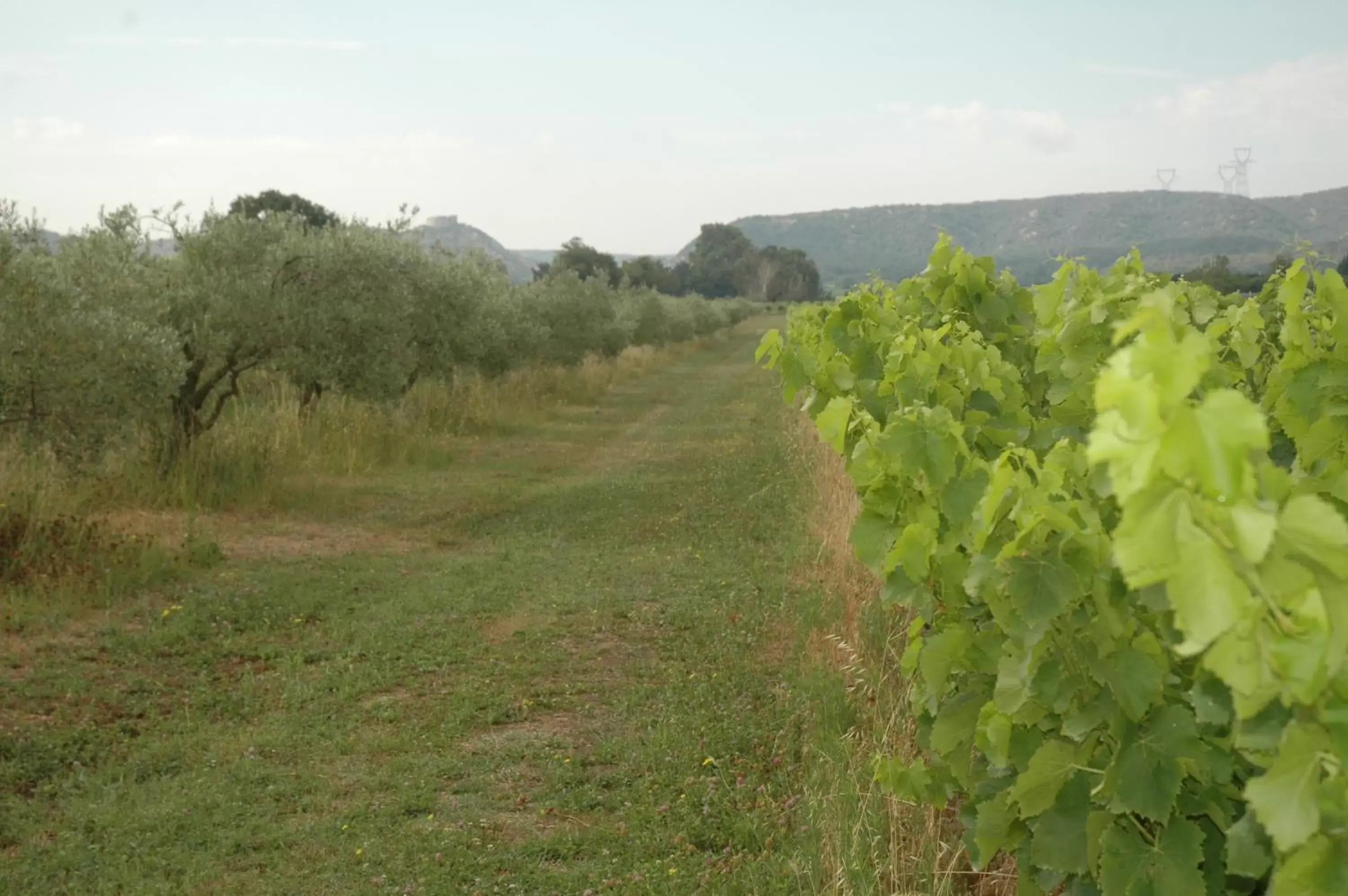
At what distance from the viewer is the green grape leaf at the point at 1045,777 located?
8.28 ft

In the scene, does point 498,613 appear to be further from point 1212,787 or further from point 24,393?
point 1212,787

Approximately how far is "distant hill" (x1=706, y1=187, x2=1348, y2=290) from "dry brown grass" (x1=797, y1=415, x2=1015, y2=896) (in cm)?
213

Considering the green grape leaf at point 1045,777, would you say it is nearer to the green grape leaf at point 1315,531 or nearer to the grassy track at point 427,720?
the green grape leaf at point 1315,531

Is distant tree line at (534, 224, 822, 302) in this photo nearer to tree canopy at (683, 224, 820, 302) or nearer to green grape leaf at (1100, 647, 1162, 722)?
tree canopy at (683, 224, 820, 302)

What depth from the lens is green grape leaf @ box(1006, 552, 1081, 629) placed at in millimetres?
2344

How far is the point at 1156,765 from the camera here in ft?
7.79

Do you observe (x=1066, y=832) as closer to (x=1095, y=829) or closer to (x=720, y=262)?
(x=1095, y=829)

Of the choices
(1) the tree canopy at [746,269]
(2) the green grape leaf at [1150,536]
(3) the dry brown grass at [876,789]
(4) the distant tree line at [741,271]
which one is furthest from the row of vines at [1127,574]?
(1) the tree canopy at [746,269]

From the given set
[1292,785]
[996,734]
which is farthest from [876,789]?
[1292,785]

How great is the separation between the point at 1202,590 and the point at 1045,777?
1.56 meters

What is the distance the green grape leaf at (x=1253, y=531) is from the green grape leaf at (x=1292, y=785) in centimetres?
41

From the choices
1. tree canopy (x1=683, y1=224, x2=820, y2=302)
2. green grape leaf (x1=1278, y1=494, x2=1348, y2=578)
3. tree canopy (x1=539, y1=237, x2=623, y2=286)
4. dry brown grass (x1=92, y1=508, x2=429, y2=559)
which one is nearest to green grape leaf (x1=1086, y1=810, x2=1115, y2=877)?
green grape leaf (x1=1278, y1=494, x2=1348, y2=578)

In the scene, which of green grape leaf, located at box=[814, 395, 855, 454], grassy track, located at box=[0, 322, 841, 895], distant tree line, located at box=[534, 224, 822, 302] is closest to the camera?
green grape leaf, located at box=[814, 395, 855, 454]

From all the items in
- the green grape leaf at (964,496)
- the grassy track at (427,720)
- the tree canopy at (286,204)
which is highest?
the tree canopy at (286,204)
